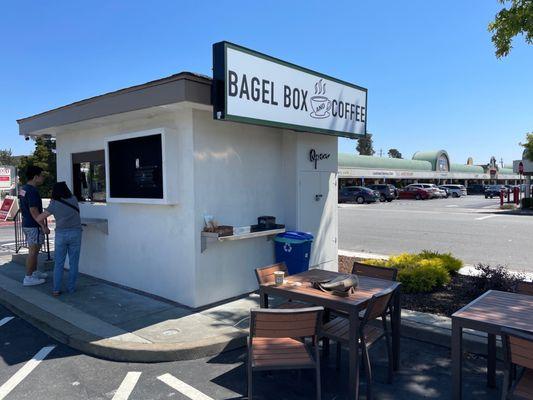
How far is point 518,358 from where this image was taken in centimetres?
264

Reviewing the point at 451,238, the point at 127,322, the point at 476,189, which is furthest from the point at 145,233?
the point at 476,189

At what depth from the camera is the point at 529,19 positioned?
5152 mm

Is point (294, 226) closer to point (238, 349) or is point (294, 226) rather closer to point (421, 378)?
point (238, 349)

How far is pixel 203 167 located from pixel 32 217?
311 centimetres

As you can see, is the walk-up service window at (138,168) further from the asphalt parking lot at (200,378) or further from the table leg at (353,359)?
the table leg at (353,359)

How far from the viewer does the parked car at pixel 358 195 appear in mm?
33125

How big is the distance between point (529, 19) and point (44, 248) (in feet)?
33.9

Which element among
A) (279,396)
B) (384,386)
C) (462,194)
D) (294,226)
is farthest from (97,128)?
(462,194)

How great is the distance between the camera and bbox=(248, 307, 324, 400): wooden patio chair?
3.05 metres

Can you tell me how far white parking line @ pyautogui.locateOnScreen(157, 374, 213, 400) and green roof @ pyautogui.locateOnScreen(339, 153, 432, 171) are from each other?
1576 inches

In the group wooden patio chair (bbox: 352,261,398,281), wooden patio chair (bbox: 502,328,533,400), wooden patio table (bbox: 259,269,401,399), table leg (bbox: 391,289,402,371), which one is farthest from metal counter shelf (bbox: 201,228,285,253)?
wooden patio chair (bbox: 502,328,533,400)

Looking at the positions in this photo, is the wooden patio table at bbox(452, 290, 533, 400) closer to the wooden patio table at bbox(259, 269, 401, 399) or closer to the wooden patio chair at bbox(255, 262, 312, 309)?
the wooden patio table at bbox(259, 269, 401, 399)

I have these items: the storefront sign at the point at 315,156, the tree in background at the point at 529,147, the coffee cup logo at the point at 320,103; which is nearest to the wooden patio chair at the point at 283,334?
the coffee cup logo at the point at 320,103

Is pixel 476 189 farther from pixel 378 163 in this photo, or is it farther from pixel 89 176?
pixel 89 176
